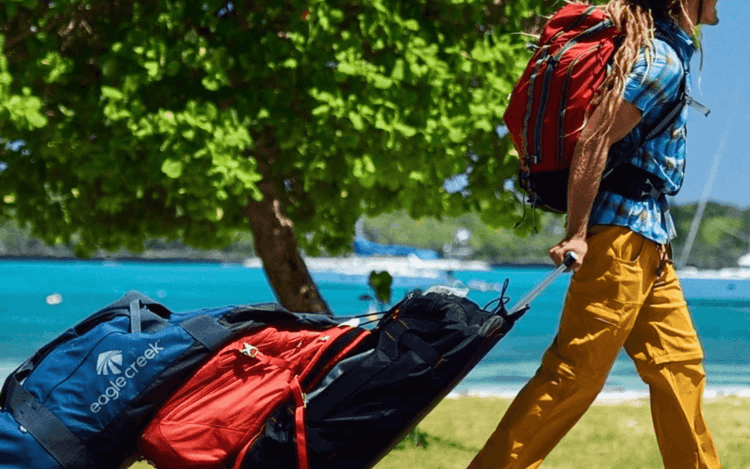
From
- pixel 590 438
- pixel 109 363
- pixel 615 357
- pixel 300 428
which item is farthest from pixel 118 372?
pixel 590 438

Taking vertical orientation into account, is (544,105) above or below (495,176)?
above

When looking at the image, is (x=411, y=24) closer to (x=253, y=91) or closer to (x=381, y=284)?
(x=253, y=91)

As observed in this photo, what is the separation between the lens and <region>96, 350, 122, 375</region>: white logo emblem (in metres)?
3.01

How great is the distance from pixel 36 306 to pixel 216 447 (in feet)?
188

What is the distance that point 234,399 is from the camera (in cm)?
304

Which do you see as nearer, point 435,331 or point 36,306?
point 435,331

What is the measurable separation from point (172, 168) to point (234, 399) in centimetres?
209

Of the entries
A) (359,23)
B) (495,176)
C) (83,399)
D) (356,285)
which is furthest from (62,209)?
(356,285)

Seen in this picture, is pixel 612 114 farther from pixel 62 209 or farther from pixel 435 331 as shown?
pixel 62 209

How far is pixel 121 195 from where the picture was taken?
18.3ft

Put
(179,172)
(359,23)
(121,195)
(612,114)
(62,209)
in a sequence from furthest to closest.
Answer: (62,209), (121,195), (359,23), (179,172), (612,114)

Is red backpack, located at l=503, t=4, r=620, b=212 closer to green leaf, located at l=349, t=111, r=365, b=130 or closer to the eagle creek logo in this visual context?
the eagle creek logo

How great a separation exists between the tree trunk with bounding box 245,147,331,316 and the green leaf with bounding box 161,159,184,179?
1558mm

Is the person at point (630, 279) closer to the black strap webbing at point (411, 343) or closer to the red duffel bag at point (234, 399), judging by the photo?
the black strap webbing at point (411, 343)
